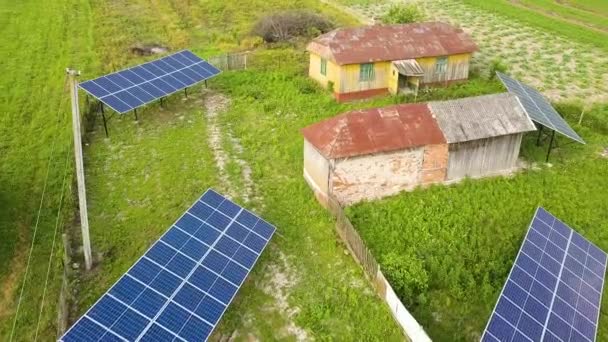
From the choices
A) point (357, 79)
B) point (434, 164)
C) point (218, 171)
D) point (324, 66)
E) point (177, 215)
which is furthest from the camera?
point (324, 66)

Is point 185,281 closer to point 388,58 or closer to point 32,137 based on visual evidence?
point 32,137

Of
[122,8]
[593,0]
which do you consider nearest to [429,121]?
[122,8]

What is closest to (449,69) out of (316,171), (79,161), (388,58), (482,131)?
(388,58)

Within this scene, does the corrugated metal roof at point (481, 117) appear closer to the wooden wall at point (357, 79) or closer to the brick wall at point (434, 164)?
the brick wall at point (434, 164)

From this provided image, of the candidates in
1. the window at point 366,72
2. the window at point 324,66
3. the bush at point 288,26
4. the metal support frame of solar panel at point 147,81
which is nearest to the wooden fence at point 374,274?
the window at point 366,72

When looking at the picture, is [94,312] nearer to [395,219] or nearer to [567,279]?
[395,219]

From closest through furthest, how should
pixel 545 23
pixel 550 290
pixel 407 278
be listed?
pixel 550 290, pixel 407 278, pixel 545 23

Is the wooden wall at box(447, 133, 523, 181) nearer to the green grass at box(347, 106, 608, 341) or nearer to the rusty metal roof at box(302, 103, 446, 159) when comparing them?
the green grass at box(347, 106, 608, 341)
